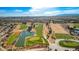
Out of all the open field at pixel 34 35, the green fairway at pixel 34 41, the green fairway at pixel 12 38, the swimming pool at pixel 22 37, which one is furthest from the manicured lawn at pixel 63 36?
the green fairway at pixel 12 38

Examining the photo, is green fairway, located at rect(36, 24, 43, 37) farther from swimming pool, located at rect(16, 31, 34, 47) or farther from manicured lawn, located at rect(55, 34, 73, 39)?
manicured lawn, located at rect(55, 34, 73, 39)

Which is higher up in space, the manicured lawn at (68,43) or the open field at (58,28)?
the open field at (58,28)

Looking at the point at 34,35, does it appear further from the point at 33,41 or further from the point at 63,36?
the point at 63,36

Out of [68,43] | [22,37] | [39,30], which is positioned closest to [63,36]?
[68,43]

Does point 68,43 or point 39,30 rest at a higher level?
point 39,30

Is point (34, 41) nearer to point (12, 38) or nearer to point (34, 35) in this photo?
point (34, 35)

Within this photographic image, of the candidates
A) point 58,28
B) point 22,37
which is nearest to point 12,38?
point 22,37

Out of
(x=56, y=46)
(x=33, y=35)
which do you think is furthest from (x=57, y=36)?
(x=33, y=35)

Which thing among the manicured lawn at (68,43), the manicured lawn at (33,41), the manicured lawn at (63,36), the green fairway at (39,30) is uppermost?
the green fairway at (39,30)

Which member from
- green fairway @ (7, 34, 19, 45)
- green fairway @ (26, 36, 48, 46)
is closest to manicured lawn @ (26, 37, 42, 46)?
green fairway @ (26, 36, 48, 46)

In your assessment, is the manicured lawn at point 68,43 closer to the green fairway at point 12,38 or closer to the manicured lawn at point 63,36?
the manicured lawn at point 63,36
